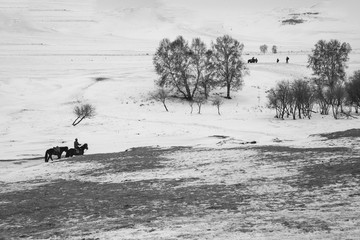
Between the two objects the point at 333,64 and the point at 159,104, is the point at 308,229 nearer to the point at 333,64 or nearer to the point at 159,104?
the point at 159,104

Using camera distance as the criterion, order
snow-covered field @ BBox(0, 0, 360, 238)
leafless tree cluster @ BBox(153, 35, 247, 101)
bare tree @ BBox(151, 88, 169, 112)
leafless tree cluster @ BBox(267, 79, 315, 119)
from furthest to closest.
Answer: leafless tree cluster @ BBox(153, 35, 247, 101), bare tree @ BBox(151, 88, 169, 112), leafless tree cluster @ BBox(267, 79, 315, 119), snow-covered field @ BBox(0, 0, 360, 238)

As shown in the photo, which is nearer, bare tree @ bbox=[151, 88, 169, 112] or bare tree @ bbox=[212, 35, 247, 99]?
bare tree @ bbox=[151, 88, 169, 112]

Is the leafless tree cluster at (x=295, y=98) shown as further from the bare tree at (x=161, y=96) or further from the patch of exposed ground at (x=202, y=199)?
the patch of exposed ground at (x=202, y=199)

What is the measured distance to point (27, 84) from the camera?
71.5 metres

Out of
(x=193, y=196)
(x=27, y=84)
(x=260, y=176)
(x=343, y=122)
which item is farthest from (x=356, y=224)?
(x=27, y=84)

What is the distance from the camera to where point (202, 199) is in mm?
12445

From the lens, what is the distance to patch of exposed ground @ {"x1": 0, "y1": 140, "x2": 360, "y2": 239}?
29.1 feet

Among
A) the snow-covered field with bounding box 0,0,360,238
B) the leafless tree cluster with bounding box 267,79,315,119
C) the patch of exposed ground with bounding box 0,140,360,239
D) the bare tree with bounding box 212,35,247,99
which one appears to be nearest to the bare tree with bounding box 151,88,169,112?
the snow-covered field with bounding box 0,0,360,238

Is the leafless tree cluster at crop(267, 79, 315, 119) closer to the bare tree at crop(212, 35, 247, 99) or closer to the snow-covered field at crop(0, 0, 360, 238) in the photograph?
the snow-covered field at crop(0, 0, 360, 238)

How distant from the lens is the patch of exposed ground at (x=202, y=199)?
888cm

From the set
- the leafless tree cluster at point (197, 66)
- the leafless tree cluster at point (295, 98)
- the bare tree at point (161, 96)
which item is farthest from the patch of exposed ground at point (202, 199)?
the leafless tree cluster at point (197, 66)

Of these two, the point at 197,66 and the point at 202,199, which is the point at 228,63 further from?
the point at 202,199

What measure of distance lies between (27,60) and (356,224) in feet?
327

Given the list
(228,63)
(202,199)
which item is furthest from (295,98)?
(202,199)
